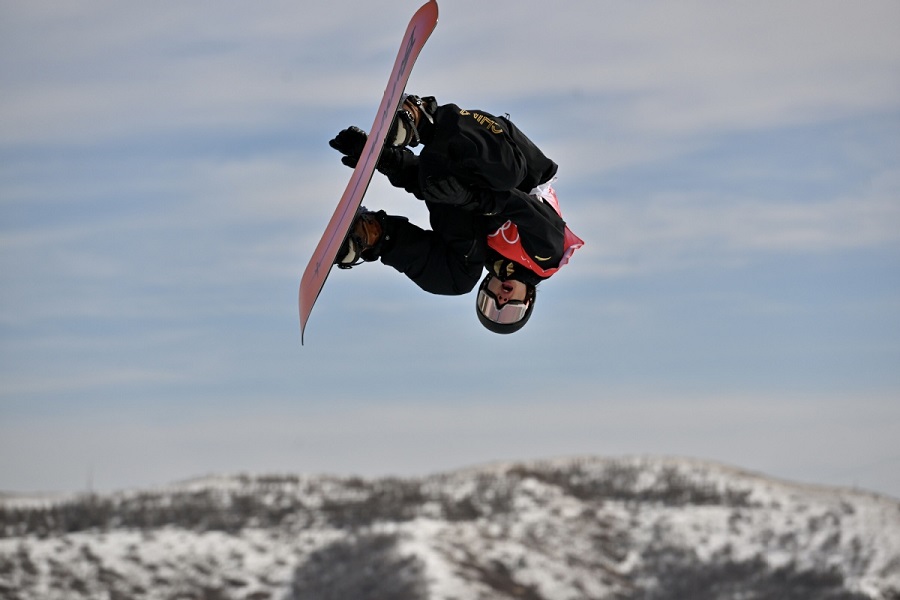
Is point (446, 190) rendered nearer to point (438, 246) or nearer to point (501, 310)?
point (438, 246)

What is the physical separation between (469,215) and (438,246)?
314 millimetres

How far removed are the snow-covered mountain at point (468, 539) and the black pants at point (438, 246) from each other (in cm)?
2896

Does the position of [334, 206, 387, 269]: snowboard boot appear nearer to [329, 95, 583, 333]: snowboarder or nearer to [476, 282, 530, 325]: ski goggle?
[329, 95, 583, 333]: snowboarder

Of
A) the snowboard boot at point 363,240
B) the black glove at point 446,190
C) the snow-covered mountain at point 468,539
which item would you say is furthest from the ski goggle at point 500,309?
the snow-covered mountain at point 468,539

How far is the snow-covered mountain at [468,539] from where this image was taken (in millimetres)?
38281

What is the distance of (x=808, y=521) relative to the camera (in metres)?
43.5

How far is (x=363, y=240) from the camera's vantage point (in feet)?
26.2

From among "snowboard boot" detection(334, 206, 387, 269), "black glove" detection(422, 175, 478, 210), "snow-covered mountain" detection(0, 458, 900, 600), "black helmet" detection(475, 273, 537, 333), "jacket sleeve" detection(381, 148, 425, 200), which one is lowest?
"snow-covered mountain" detection(0, 458, 900, 600)

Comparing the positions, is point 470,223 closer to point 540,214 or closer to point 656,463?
point 540,214

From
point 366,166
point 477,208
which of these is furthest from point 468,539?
point 366,166

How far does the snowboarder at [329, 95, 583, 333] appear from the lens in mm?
7391

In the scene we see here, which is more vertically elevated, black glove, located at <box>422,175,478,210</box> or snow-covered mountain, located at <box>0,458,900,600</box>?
black glove, located at <box>422,175,478,210</box>

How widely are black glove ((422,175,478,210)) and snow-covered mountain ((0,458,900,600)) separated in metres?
29.9

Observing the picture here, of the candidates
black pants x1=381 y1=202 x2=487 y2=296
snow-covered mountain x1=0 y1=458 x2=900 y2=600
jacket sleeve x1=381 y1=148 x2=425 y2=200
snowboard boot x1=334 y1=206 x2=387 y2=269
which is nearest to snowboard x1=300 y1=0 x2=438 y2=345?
snowboard boot x1=334 y1=206 x2=387 y2=269
